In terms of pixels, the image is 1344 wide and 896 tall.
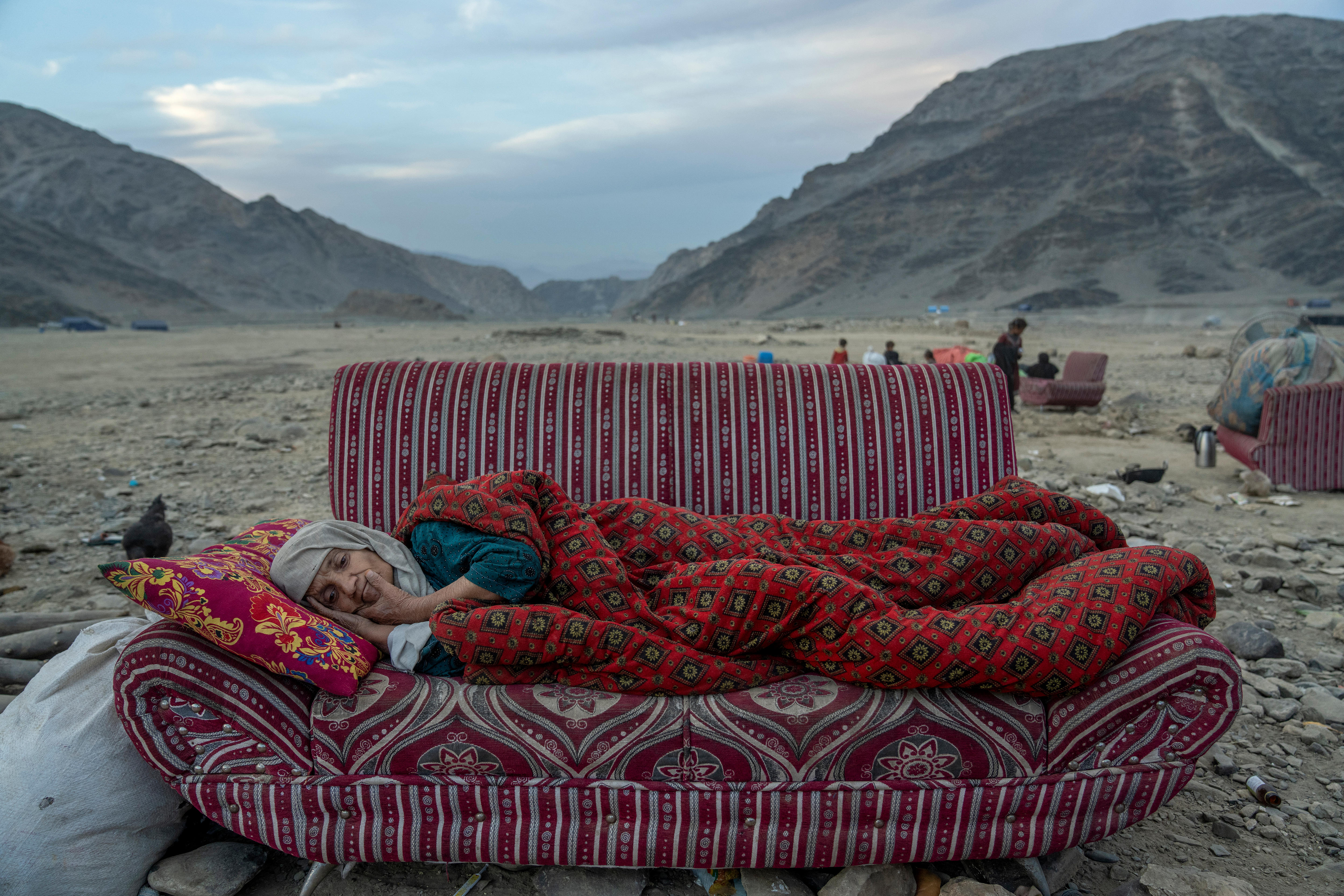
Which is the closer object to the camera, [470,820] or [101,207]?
[470,820]

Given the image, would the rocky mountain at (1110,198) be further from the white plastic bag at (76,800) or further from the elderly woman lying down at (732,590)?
the white plastic bag at (76,800)

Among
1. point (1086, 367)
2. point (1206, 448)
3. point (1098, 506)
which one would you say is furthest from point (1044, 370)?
point (1098, 506)

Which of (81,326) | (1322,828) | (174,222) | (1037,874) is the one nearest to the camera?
(1037,874)

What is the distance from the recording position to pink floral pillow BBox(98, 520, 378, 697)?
2061mm

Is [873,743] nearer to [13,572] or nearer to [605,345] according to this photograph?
[13,572]

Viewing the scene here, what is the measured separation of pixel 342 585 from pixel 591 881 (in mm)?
1153

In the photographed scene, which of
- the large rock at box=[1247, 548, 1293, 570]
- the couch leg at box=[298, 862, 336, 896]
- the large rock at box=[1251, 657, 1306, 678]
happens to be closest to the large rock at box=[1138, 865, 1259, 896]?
the couch leg at box=[298, 862, 336, 896]

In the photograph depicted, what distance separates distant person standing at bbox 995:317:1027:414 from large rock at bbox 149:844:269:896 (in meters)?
9.15

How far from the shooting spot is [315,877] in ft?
7.39

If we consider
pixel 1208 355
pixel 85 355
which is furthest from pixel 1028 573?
pixel 85 355

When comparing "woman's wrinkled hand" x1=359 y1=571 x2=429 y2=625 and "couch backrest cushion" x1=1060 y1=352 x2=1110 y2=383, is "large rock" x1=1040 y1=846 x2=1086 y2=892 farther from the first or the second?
"couch backrest cushion" x1=1060 y1=352 x2=1110 y2=383

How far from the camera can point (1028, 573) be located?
258 centimetres

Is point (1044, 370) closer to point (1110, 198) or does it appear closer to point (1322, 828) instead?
point (1322, 828)

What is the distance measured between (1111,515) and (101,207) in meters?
91.3
